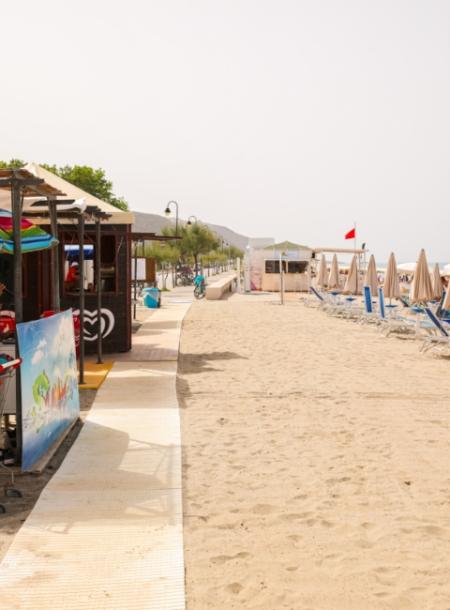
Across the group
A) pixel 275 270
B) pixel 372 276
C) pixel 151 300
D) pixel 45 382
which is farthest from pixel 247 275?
pixel 45 382

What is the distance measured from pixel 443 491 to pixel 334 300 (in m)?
18.4

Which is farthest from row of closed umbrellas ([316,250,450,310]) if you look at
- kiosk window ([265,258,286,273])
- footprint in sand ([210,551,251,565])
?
footprint in sand ([210,551,251,565])

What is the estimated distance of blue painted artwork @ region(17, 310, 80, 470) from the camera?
17.4 feet

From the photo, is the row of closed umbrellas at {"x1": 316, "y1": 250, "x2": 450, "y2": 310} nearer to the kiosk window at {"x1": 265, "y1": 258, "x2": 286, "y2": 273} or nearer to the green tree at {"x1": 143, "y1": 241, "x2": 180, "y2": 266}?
the kiosk window at {"x1": 265, "y1": 258, "x2": 286, "y2": 273}

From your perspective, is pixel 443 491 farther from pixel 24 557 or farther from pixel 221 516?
pixel 24 557

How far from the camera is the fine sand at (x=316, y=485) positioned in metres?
3.63

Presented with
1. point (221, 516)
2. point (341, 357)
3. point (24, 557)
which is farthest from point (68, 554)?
point (341, 357)

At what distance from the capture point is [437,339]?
495 inches

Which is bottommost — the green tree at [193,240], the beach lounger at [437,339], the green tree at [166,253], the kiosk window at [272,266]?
the beach lounger at [437,339]

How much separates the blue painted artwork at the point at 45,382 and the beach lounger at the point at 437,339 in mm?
7726

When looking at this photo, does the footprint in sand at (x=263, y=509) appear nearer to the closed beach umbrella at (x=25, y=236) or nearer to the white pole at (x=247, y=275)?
the closed beach umbrella at (x=25, y=236)

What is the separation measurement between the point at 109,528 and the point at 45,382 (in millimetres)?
1832

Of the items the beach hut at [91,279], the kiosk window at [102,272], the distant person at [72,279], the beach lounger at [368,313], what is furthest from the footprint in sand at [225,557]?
the beach lounger at [368,313]

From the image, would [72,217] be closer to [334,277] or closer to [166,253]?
[334,277]
